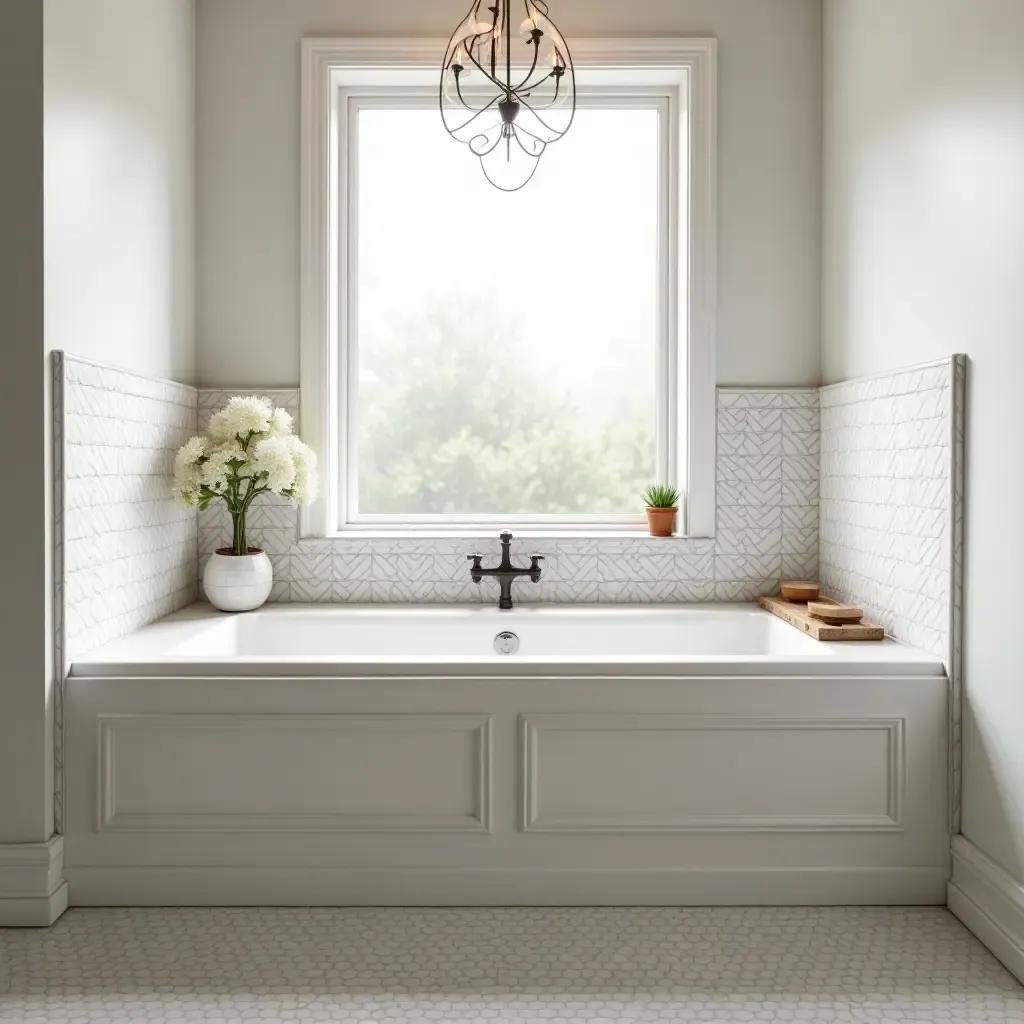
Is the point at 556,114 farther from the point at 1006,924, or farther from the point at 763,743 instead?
the point at 1006,924

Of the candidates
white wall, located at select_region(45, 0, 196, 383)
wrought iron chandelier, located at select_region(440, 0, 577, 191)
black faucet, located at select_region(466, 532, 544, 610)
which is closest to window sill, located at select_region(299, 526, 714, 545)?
black faucet, located at select_region(466, 532, 544, 610)

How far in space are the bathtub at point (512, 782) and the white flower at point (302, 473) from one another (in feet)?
2.41

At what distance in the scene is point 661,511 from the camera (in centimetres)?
311

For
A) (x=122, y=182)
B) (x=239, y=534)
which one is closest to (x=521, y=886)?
(x=239, y=534)

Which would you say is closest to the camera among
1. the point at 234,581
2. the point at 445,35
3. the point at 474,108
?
the point at 234,581

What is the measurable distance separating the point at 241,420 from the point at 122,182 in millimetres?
712

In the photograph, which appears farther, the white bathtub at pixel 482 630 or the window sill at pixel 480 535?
the window sill at pixel 480 535

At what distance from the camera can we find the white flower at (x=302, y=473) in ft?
9.39

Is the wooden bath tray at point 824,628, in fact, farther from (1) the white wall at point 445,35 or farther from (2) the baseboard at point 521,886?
(1) the white wall at point 445,35

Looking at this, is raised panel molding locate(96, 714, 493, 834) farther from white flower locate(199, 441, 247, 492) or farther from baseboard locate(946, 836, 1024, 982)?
baseboard locate(946, 836, 1024, 982)

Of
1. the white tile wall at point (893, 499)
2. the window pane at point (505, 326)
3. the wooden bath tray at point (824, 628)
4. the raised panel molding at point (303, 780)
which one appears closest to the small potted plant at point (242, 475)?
the window pane at point (505, 326)

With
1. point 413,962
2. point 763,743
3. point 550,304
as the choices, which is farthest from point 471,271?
point 413,962

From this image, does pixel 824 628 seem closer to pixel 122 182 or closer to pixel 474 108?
pixel 474 108

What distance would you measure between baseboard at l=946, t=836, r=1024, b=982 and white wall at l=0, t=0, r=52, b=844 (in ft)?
7.03
